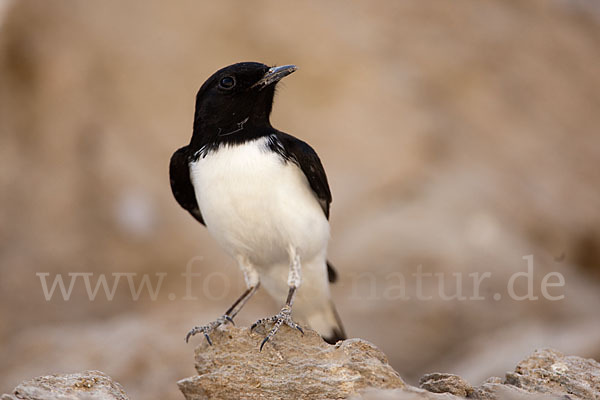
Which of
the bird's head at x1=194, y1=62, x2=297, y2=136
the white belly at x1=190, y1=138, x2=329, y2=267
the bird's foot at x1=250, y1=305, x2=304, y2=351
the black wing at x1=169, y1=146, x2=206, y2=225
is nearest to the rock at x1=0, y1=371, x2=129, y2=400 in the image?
the bird's foot at x1=250, y1=305, x2=304, y2=351

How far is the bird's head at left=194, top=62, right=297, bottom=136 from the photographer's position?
232 inches

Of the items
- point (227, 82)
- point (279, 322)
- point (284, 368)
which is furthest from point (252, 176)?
point (284, 368)

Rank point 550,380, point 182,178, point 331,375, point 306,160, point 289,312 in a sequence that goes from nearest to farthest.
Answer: point 331,375 → point 550,380 → point 289,312 → point 306,160 → point 182,178

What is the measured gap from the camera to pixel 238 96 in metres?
5.90

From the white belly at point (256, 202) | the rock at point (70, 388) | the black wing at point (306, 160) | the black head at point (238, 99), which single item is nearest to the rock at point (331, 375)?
the rock at point (70, 388)

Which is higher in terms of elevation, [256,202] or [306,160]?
[306,160]

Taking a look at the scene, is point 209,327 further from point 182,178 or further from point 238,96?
point 238,96

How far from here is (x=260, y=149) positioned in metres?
5.80

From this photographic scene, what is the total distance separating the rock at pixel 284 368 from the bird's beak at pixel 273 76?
205 cm

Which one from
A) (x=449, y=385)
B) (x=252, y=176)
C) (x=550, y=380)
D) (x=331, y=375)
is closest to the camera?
(x=331, y=375)

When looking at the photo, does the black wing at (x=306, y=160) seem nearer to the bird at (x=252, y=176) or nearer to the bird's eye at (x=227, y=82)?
the bird at (x=252, y=176)

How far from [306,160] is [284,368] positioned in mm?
1934

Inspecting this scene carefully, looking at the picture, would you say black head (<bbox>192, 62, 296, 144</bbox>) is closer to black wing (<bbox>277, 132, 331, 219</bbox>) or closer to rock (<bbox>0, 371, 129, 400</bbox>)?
black wing (<bbox>277, 132, 331, 219</bbox>)

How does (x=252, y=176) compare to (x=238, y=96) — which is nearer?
(x=252, y=176)
